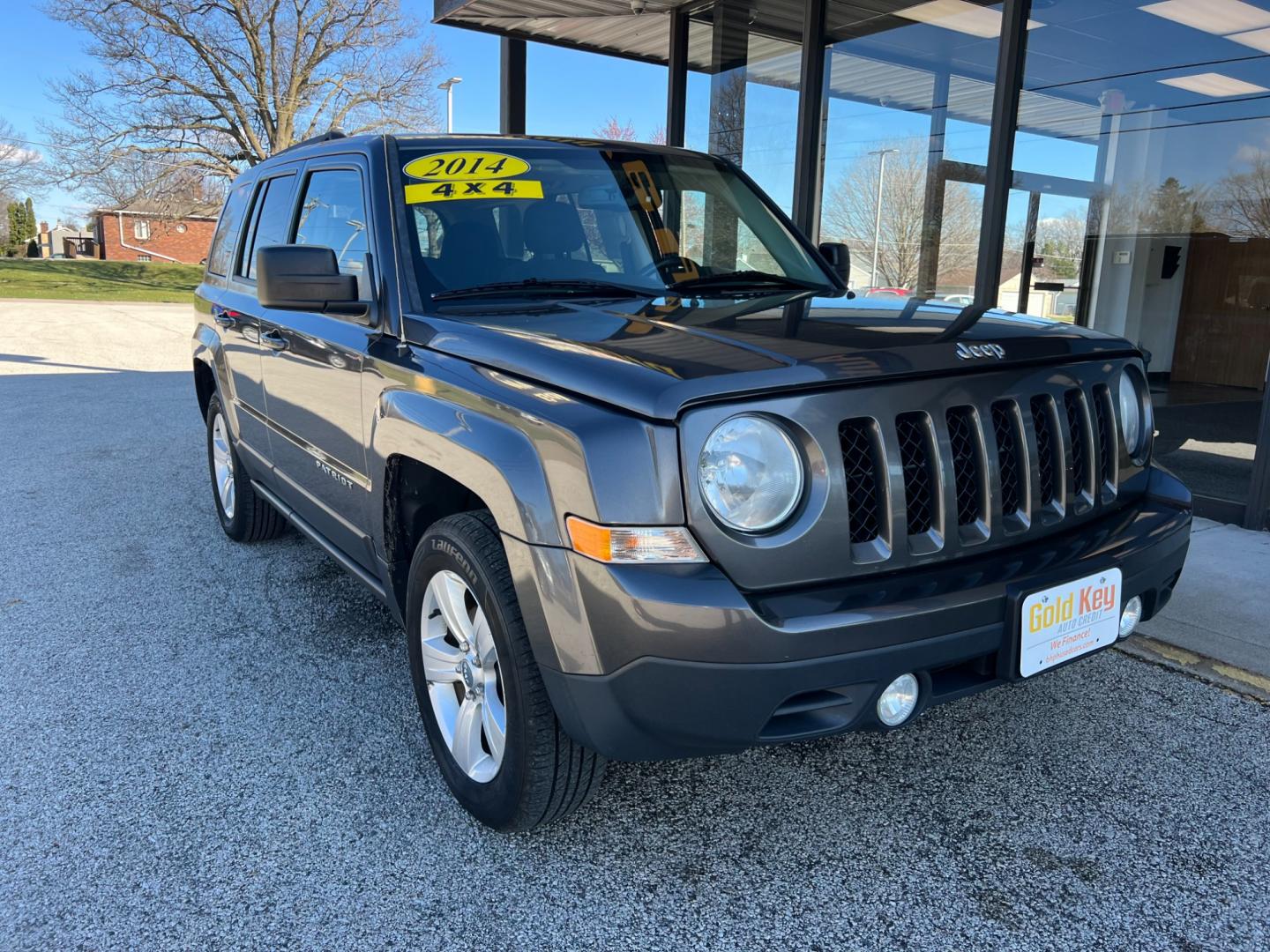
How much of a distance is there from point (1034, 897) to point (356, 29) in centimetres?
3371

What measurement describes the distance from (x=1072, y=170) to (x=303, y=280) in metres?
5.29

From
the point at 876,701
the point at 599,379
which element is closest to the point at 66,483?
the point at 599,379

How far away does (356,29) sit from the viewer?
3064 cm

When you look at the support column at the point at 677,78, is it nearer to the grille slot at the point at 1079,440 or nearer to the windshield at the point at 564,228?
the windshield at the point at 564,228

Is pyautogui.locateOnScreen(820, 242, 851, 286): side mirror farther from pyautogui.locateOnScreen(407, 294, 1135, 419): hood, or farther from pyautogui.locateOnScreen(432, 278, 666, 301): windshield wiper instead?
pyautogui.locateOnScreen(432, 278, 666, 301): windshield wiper

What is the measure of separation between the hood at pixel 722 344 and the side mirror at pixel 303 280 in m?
0.30

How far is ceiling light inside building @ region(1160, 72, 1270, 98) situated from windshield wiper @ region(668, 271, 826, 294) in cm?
363

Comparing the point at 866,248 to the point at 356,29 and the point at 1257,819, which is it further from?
the point at 356,29

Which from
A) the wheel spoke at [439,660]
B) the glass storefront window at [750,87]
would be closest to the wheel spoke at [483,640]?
the wheel spoke at [439,660]

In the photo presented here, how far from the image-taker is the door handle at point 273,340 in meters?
3.60

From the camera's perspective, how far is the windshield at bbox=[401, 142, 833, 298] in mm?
2943

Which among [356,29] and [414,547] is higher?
[356,29]

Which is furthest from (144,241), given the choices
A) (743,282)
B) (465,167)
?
(743,282)

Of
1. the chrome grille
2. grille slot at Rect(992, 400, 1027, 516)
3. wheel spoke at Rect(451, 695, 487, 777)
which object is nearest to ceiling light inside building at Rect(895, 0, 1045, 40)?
the chrome grille
